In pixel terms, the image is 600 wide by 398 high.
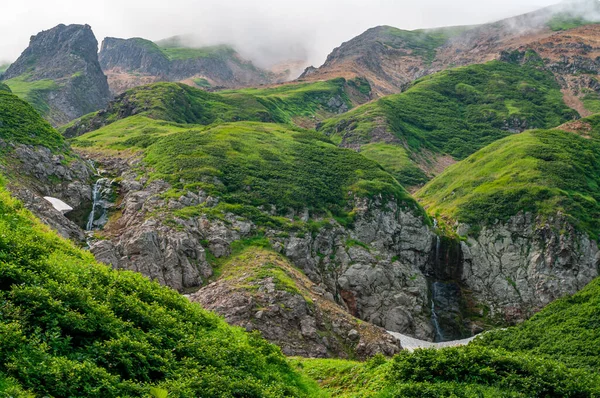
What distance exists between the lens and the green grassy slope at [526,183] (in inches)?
2891

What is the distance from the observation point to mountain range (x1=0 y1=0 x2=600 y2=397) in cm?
1538

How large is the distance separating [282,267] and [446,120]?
145 m

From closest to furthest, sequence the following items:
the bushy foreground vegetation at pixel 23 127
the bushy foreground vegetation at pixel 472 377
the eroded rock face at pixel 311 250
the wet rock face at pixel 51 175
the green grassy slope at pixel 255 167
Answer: the bushy foreground vegetation at pixel 472 377, the eroded rock face at pixel 311 250, the wet rock face at pixel 51 175, the bushy foreground vegetation at pixel 23 127, the green grassy slope at pixel 255 167

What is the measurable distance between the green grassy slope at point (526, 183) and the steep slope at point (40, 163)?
55801 mm

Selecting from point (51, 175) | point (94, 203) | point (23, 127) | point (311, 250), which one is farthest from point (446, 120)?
point (51, 175)

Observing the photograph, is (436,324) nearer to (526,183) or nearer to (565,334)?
(565,334)

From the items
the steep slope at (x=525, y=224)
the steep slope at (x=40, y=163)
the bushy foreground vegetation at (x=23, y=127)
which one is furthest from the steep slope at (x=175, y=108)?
the steep slope at (x=525, y=224)

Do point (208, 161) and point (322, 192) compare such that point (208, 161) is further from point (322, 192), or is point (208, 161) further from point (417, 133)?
point (417, 133)

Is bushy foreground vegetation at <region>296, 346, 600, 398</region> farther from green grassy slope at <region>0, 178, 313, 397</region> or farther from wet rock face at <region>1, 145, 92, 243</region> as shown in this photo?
wet rock face at <region>1, 145, 92, 243</region>

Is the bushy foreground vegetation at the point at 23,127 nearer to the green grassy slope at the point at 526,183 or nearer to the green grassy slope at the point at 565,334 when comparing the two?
the green grassy slope at the point at 565,334

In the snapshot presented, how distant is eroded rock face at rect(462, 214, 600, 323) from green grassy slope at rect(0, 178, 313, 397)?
164 ft

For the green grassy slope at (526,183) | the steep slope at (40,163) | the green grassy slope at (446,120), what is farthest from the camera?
the green grassy slope at (446,120)

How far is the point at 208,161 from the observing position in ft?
225

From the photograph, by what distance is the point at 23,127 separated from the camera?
62.4 meters
